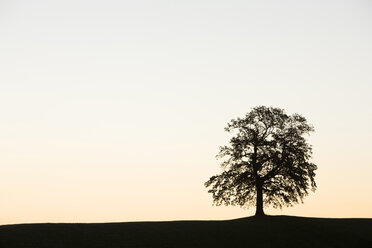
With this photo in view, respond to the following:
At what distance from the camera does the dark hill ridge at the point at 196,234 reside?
168 feet

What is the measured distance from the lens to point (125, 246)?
164ft

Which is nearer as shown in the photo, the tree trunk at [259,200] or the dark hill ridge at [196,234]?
the dark hill ridge at [196,234]

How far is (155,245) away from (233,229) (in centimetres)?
1244

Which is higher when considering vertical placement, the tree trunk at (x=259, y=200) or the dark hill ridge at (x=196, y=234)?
the tree trunk at (x=259, y=200)

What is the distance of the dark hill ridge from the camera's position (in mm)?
51250

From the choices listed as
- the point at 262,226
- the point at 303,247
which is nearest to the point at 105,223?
the point at 262,226

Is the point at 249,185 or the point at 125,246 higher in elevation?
the point at 249,185

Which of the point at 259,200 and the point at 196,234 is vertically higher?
the point at 259,200

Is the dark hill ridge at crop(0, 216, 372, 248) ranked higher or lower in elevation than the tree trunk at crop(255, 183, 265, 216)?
lower

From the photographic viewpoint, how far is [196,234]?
5672cm

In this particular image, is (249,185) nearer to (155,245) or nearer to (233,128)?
(233,128)

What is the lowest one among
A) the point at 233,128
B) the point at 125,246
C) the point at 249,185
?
the point at 125,246

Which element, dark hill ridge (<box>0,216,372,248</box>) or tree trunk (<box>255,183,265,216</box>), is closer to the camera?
dark hill ridge (<box>0,216,372,248</box>)

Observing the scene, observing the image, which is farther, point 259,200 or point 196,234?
point 259,200
